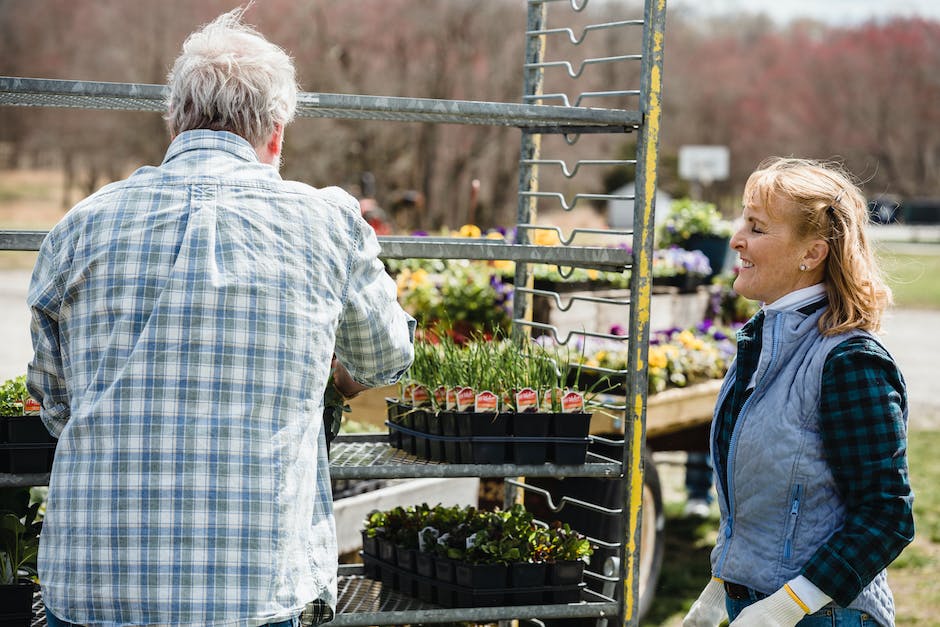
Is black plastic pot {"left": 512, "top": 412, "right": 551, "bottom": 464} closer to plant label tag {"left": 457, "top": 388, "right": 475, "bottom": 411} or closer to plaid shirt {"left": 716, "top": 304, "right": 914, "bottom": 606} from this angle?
plant label tag {"left": 457, "top": 388, "right": 475, "bottom": 411}

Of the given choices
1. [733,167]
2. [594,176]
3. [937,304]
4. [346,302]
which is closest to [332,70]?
[594,176]

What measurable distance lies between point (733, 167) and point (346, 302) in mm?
62410

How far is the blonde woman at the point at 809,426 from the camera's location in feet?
6.75

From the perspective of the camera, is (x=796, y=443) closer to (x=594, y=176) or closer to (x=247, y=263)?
(x=247, y=263)

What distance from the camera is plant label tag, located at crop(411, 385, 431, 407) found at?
3.06m

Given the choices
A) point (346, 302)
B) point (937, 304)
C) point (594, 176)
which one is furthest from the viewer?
point (594, 176)

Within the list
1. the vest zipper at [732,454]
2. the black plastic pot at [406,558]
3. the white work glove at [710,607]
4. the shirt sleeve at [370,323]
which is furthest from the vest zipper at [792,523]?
the black plastic pot at [406,558]

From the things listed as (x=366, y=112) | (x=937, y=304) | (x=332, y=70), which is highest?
(x=332, y=70)

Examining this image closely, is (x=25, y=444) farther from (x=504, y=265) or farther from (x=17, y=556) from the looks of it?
(x=504, y=265)

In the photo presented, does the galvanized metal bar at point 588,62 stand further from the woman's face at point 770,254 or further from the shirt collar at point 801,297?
the shirt collar at point 801,297

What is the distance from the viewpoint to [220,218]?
1881 mm

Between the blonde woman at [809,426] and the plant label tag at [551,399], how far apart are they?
2.20 feet

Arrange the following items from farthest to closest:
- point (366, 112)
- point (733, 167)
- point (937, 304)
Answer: point (733, 167) → point (937, 304) → point (366, 112)

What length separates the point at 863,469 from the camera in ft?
6.75
